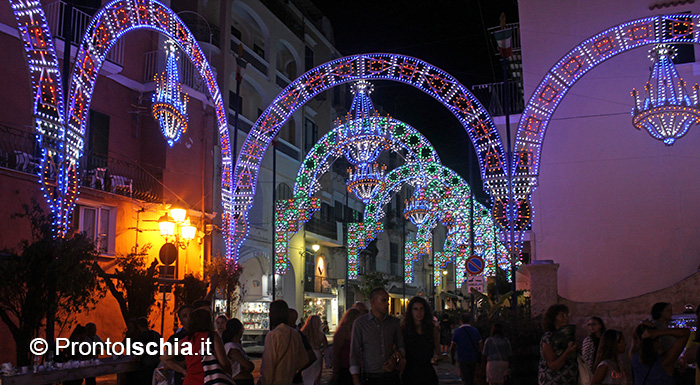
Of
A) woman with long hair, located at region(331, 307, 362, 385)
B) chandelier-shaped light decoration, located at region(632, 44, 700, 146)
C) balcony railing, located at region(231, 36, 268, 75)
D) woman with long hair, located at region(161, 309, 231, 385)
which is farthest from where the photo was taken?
balcony railing, located at region(231, 36, 268, 75)

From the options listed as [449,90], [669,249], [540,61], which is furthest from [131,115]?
[669,249]

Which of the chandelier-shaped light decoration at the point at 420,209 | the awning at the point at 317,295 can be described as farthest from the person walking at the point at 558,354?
the awning at the point at 317,295

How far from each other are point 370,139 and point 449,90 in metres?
5.33

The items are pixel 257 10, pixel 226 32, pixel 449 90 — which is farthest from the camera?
pixel 257 10

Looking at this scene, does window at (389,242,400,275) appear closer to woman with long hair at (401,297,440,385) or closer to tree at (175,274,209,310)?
tree at (175,274,209,310)

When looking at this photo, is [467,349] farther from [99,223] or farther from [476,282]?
[99,223]

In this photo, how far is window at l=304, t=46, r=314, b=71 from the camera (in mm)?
40562

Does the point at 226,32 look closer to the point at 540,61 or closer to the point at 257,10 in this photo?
the point at 257,10

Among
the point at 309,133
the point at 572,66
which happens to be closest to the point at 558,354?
the point at 572,66

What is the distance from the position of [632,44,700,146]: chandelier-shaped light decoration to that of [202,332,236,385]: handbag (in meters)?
12.3

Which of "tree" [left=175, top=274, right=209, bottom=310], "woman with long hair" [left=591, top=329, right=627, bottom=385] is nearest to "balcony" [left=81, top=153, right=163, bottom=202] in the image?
"tree" [left=175, top=274, right=209, bottom=310]

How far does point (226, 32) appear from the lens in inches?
1148

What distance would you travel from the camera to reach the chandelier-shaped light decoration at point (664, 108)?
52.0 ft

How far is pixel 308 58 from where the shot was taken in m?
41.0
